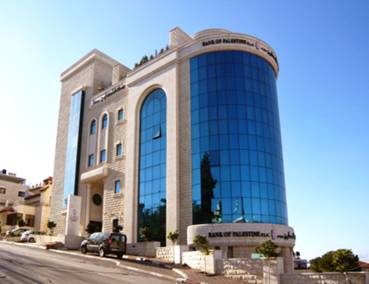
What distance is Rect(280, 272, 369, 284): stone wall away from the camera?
56.0ft

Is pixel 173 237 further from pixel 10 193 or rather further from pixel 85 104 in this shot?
pixel 10 193

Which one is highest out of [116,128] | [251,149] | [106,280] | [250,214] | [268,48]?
[268,48]

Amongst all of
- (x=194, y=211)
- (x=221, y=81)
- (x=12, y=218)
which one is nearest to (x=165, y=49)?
(x=221, y=81)

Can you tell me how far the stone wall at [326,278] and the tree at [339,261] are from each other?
282 mm

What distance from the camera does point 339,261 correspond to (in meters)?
17.7

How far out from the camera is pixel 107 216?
145 ft

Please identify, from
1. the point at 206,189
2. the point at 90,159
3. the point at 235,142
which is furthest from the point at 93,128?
the point at 235,142

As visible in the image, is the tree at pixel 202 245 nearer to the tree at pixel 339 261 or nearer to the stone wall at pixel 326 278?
the stone wall at pixel 326 278

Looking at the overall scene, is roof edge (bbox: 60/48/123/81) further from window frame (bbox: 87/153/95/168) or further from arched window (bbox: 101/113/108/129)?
window frame (bbox: 87/153/95/168)

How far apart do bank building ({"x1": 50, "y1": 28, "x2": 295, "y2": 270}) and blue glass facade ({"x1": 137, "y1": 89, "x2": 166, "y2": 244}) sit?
0.11 m

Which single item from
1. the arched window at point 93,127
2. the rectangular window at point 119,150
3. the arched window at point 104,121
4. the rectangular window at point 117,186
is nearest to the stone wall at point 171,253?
the rectangular window at point 117,186

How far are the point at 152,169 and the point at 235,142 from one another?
9909 millimetres

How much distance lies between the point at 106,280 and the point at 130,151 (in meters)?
27.0

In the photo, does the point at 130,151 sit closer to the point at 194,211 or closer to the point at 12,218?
the point at 194,211
